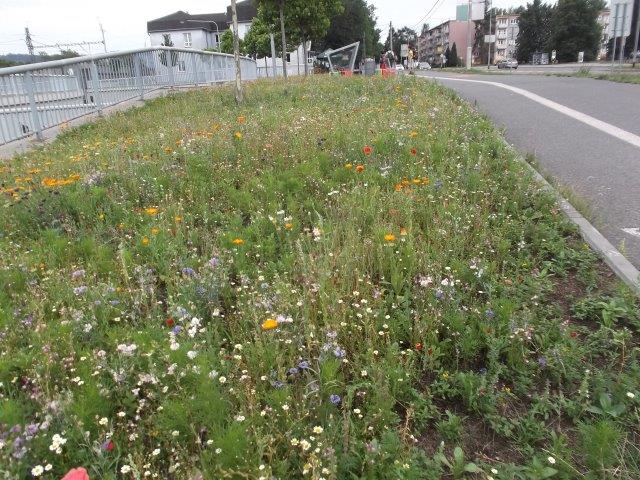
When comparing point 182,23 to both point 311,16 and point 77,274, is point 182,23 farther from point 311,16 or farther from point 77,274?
point 77,274

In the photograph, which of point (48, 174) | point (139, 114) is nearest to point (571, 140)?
point (48, 174)

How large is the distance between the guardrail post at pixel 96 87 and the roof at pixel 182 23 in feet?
247

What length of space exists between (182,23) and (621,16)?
76520 millimetres

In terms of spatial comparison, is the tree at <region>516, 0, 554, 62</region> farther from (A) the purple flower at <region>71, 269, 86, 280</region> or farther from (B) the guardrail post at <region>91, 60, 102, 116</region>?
(A) the purple flower at <region>71, 269, 86, 280</region>

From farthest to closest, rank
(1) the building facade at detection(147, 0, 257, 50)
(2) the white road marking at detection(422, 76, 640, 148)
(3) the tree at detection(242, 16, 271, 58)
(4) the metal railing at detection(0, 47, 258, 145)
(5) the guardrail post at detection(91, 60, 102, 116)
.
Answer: (1) the building facade at detection(147, 0, 257, 50)
(3) the tree at detection(242, 16, 271, 58)
(5) the guardrail post at detection(91, 60, 102, 116)
(4) the metal railing at detection(0, 47, 258, 145)
(2) the white road marking at detection(422, 76, 640, 148)

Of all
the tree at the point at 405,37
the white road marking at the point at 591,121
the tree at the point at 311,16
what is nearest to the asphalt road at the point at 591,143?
the white road marking at the point at 591,121

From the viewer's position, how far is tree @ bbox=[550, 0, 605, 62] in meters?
83.3

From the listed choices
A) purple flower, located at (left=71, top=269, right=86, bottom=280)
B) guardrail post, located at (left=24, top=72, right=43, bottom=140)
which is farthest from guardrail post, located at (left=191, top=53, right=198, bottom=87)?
purple flower, located at (left=71, top=269, right=86, bottom=280)

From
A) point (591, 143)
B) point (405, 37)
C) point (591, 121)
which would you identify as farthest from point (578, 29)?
point (591, 143)

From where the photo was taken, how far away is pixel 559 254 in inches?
154

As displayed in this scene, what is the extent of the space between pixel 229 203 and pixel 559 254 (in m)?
3.06

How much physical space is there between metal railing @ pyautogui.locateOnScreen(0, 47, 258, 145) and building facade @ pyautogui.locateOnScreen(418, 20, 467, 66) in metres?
125

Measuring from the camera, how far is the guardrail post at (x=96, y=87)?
1216 centimetres

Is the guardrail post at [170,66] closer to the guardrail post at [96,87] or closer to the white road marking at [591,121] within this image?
the guardrail post at [96,87]
